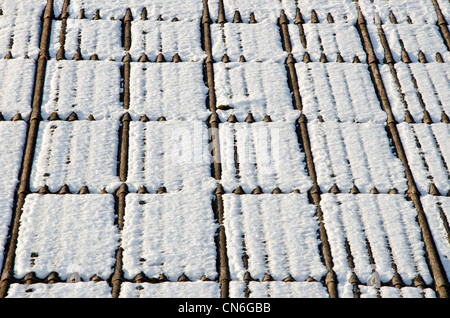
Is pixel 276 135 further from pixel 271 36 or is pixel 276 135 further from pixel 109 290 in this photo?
pixel 109 290

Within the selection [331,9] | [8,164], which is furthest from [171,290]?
[331,9]

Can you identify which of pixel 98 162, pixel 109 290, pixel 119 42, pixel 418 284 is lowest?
pixel 418 284

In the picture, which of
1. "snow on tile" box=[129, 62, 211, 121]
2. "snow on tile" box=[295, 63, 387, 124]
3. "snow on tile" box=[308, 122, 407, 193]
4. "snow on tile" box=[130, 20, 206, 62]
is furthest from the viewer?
"snow on tile" box=[130, 20, 206, 62]

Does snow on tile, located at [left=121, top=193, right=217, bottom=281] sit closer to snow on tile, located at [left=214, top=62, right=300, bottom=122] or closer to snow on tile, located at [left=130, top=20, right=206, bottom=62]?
snow on tile, located at [left=214, top=62, right=300, bottom=122]

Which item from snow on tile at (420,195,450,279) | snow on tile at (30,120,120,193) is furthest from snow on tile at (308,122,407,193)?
snow on tile at (30,120,120,193)

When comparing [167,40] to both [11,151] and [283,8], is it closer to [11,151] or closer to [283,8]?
[283,8]

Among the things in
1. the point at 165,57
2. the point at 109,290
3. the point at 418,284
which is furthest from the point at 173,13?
the point at 418,284
